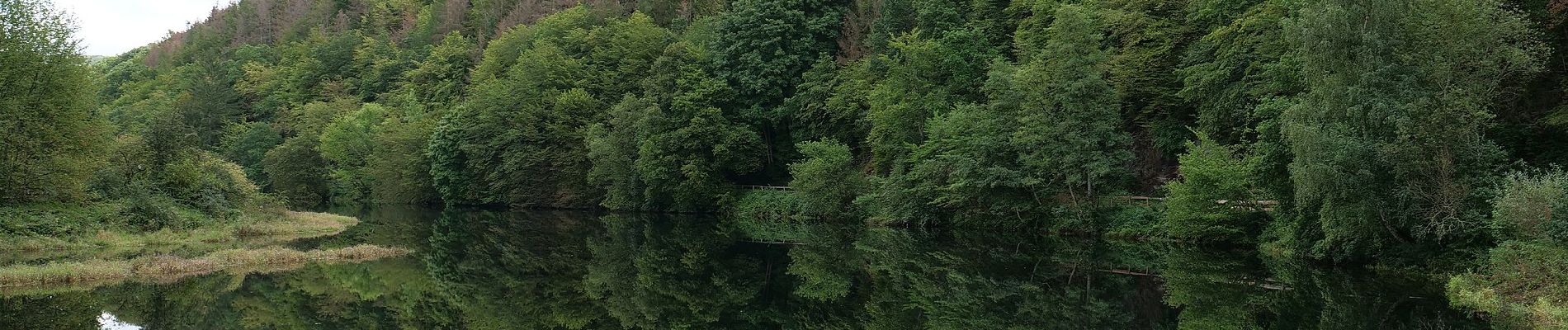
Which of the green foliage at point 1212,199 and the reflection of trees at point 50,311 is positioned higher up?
the reflection of trees at point 50,311

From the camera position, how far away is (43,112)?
35.4 metres

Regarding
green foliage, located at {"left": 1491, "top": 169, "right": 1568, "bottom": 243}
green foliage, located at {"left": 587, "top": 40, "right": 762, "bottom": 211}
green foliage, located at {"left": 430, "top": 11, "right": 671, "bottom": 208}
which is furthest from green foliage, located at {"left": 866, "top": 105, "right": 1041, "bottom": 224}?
green foliage, located at {"left": 430, "top": 11, "right": 671, "bottom": 208}

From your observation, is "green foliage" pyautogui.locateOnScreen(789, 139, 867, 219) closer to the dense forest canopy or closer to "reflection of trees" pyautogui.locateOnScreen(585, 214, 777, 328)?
the dense forest canopy

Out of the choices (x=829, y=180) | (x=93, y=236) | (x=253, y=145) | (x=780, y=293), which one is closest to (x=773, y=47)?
(x=829, y=180)

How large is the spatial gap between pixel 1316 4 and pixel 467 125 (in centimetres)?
5847

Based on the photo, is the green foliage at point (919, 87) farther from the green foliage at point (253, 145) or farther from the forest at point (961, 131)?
the green foliage at point (253, 145)

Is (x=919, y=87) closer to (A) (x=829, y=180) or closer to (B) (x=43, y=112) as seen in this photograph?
(A) (x=829, y=180)

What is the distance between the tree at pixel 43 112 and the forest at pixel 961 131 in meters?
0.08

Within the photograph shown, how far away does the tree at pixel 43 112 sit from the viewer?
3381cm

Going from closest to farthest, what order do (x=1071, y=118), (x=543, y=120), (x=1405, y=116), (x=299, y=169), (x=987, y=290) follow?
(x=987, y=290) → (x=1405, y=116) → (x=1071, y=118) → (x=543, y=120) → (x=299, y=169)

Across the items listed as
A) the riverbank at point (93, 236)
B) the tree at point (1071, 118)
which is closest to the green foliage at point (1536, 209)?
the tree at point (1071, 118)

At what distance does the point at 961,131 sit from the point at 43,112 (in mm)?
32397

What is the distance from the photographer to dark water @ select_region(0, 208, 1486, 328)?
65.5 ft

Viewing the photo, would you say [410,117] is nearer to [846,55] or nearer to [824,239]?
[846,55]
